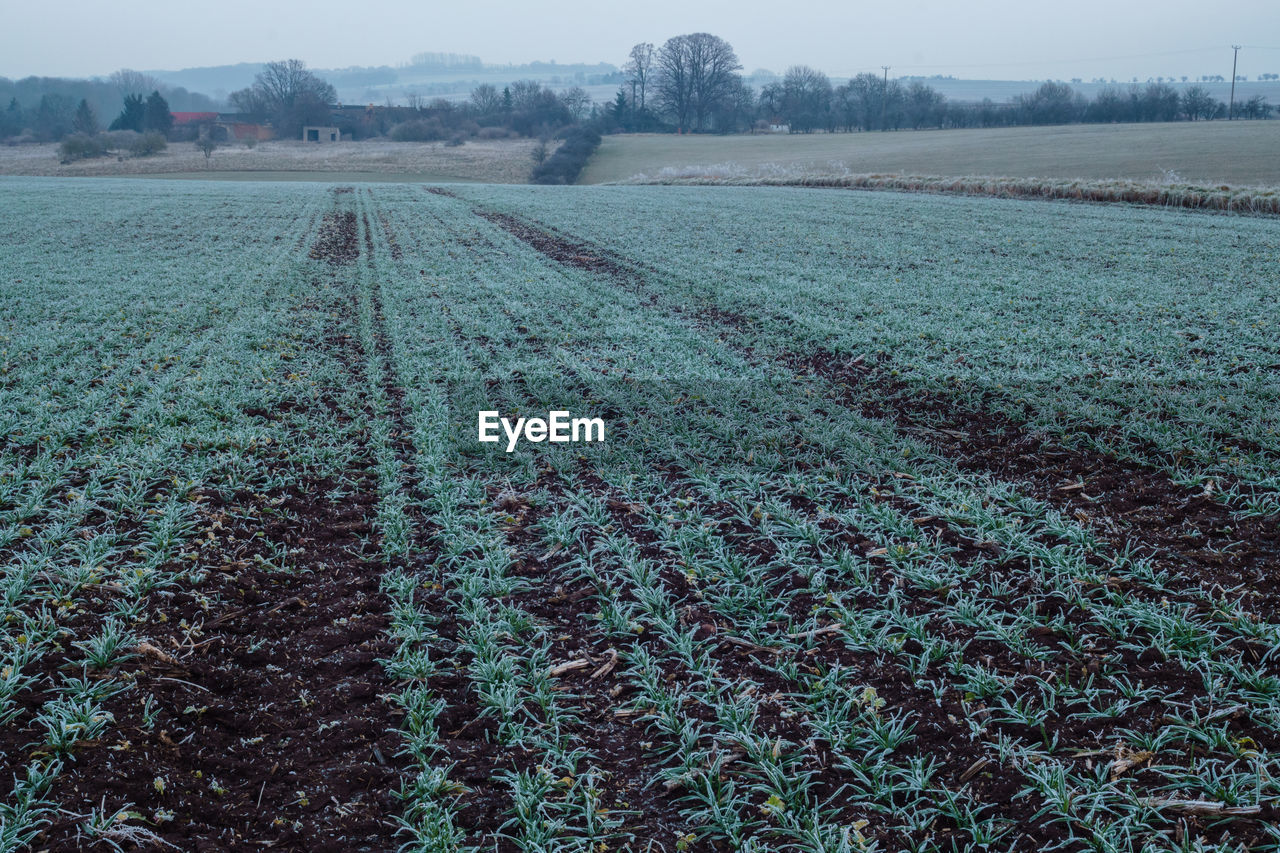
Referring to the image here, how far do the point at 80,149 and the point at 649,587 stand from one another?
8684 centimetres

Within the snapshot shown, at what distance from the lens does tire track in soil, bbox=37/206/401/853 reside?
121 inches

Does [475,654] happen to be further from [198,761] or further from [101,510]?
[101,510]

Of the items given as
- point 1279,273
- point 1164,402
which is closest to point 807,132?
point 1279,273

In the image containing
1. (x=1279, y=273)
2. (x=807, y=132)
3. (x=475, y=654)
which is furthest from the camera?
(x=807, y=132)

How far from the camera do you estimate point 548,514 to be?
18.3 feet

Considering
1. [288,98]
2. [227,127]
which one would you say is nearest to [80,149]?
[227,127]

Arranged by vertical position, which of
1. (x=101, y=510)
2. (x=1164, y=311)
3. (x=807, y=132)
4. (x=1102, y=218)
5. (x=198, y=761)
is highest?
(x=807, y=132)

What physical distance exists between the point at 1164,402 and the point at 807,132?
3341 inches

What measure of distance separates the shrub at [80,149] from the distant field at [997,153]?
47039 millimetres

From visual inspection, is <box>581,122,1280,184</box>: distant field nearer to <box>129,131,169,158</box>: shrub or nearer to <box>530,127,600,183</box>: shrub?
<box>530,127,600,183</box>: shrub

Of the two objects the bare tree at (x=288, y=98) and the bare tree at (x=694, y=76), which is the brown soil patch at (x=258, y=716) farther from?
the bare tree at (x=288, y=98)

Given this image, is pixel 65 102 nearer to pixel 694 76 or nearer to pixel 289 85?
pixel 289 85

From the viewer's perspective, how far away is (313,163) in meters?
68.4

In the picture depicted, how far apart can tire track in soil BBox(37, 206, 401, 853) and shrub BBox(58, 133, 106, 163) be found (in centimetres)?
8354
